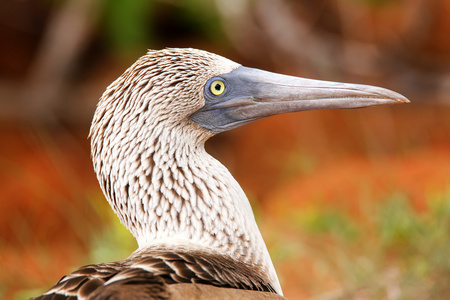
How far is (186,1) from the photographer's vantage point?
769 centimetres

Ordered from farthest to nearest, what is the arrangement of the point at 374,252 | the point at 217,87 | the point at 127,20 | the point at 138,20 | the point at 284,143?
the point at 284,143 → the point at 138,20 → the point at 127,20 → the point at 374,252 → the point at 217,87

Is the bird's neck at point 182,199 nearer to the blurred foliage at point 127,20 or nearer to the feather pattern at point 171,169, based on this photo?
the feather pattern at point 171,169

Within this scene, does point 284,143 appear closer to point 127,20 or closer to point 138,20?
point 138,20

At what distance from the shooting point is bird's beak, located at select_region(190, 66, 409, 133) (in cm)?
275

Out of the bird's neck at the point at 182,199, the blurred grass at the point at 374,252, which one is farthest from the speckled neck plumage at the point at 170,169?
the blurred grass at the point at 374,252

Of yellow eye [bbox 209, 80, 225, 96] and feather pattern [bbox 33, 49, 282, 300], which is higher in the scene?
yellow eye [bbox 209, 80, 225, 96]

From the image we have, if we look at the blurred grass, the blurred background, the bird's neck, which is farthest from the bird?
the blurred background

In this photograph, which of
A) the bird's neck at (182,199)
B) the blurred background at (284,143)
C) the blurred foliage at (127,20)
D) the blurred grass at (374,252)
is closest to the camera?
the bird's neck at (182,199)

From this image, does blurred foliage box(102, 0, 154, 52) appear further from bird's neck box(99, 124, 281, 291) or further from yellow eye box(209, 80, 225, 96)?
bird's neck box(99, 124, 281, 291)

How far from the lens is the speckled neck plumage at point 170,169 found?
2.70 m

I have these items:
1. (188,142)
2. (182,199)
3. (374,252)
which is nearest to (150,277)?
(182,199)

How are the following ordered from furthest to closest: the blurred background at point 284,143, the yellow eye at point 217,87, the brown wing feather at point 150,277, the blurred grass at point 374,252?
the blurred background at point 284,143
the blurred grass at point 374,252
the yellow eye at point 217,87
the brown wing feather at point 150,277

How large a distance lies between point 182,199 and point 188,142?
264mm

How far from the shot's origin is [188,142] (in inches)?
111
